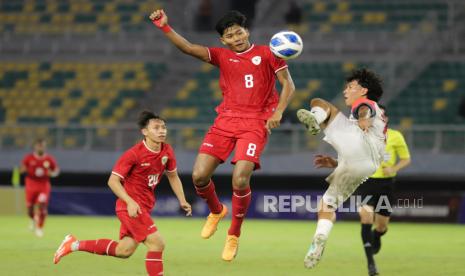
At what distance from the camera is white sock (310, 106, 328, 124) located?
9383 millimetres

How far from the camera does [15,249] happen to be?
14992 mm

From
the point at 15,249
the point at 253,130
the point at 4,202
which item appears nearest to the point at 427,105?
the point at 4,202

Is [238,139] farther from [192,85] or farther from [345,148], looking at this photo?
A: [192,85]

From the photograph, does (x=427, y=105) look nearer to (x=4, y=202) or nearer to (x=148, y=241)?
(x=4, y=202)

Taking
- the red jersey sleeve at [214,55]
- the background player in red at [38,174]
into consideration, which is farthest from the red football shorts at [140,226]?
the background player in red at [38,174]

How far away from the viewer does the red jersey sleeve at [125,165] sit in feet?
32.3

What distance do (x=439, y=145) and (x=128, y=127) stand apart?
7658mm

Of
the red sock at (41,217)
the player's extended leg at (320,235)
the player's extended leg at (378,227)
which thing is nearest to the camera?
the player's extended leg at (320,235)

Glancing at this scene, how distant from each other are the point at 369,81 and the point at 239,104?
1.50 metres

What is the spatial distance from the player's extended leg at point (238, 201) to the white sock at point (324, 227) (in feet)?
4.28

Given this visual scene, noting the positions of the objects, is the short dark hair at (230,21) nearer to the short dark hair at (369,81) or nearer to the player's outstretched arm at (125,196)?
the short dark hair at (369,81)

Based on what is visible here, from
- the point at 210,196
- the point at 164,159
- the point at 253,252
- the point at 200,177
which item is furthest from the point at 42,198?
the point at 164,159

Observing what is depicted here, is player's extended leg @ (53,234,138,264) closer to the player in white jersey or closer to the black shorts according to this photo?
the player in white jersey

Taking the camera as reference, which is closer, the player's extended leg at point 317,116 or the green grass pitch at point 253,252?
the player's extended leg at point 317,116
